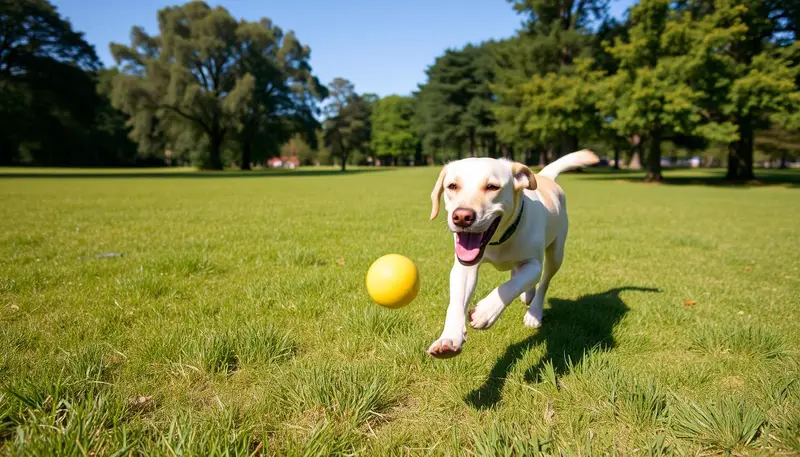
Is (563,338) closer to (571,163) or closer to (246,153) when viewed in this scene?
(571,163)

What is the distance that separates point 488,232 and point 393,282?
76 centimetres

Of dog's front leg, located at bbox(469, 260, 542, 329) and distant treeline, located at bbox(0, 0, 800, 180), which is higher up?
distant treeline, located at bbox(0, 0, 800, 180)

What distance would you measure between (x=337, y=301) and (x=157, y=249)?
388 centimetres

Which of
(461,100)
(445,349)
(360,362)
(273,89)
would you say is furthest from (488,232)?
(461,100)

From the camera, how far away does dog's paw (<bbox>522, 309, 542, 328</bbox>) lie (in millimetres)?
3904

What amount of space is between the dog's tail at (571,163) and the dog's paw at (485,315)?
2.50m

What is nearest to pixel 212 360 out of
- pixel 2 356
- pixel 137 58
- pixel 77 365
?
pixel 77 365

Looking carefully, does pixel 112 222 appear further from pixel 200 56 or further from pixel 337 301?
pixel 200 56

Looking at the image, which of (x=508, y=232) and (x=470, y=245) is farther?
(x=508, y=232)

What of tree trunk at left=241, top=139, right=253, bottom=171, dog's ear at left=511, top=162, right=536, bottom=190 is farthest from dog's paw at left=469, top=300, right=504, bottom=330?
tree trunk at left=241, top=139, right=253, bottom=171

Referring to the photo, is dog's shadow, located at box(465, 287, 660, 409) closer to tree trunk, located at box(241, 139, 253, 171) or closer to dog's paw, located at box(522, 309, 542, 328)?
dog's paw, located at box(522, 309, 542, 328)

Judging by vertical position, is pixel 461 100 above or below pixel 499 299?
above

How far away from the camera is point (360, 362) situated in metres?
2.85

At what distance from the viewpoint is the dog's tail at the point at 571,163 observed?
471 centimetres
